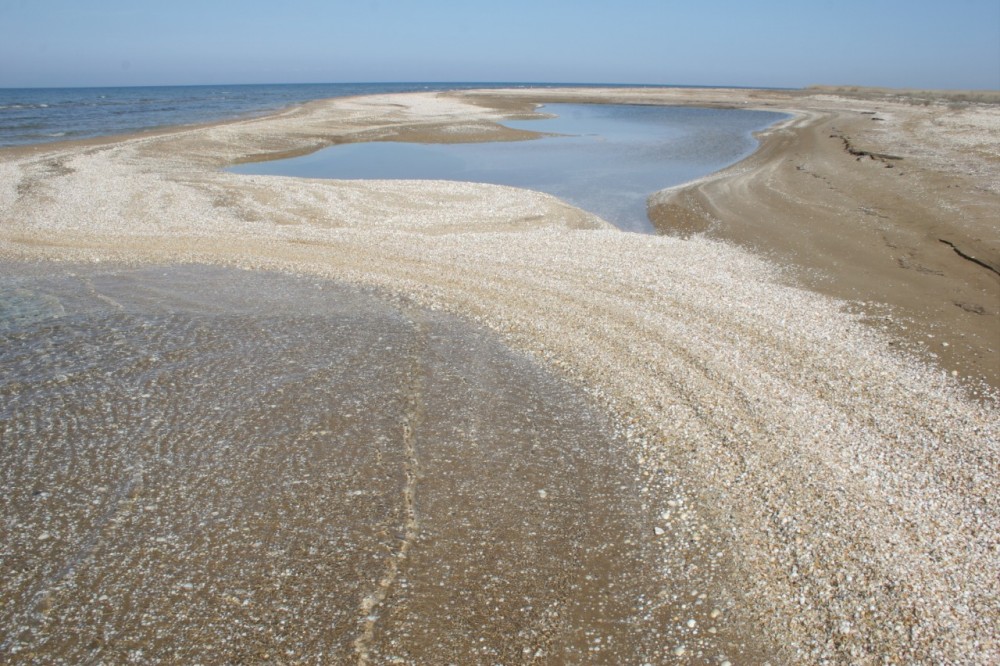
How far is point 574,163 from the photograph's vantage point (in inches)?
1265

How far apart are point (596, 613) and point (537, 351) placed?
5.10 m

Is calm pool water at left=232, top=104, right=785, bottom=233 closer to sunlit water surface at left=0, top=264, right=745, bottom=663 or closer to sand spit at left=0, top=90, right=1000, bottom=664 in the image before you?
sand spit at left=0, top=90, right=1000, bottom=664

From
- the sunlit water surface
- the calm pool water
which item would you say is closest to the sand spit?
the sunlit water surface

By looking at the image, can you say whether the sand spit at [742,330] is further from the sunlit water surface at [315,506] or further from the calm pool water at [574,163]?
the calm pool water at [574,163]

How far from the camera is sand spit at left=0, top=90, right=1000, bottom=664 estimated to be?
514cm

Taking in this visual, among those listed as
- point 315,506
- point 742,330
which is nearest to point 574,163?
point 742,330

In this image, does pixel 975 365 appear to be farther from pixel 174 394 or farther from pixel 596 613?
pixel 174 394

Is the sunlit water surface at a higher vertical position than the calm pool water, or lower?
lower

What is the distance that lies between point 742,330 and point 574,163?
23720 millimetres

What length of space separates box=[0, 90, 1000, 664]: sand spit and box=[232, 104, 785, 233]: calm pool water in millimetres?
2526

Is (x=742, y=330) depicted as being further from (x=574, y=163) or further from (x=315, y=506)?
(x=574, y=163)

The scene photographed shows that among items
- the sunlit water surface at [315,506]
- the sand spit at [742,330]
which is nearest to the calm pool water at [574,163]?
the sand spit at [742,330]

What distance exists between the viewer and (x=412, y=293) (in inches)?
461

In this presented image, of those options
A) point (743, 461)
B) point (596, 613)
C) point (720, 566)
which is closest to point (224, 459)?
point (596, 613)
